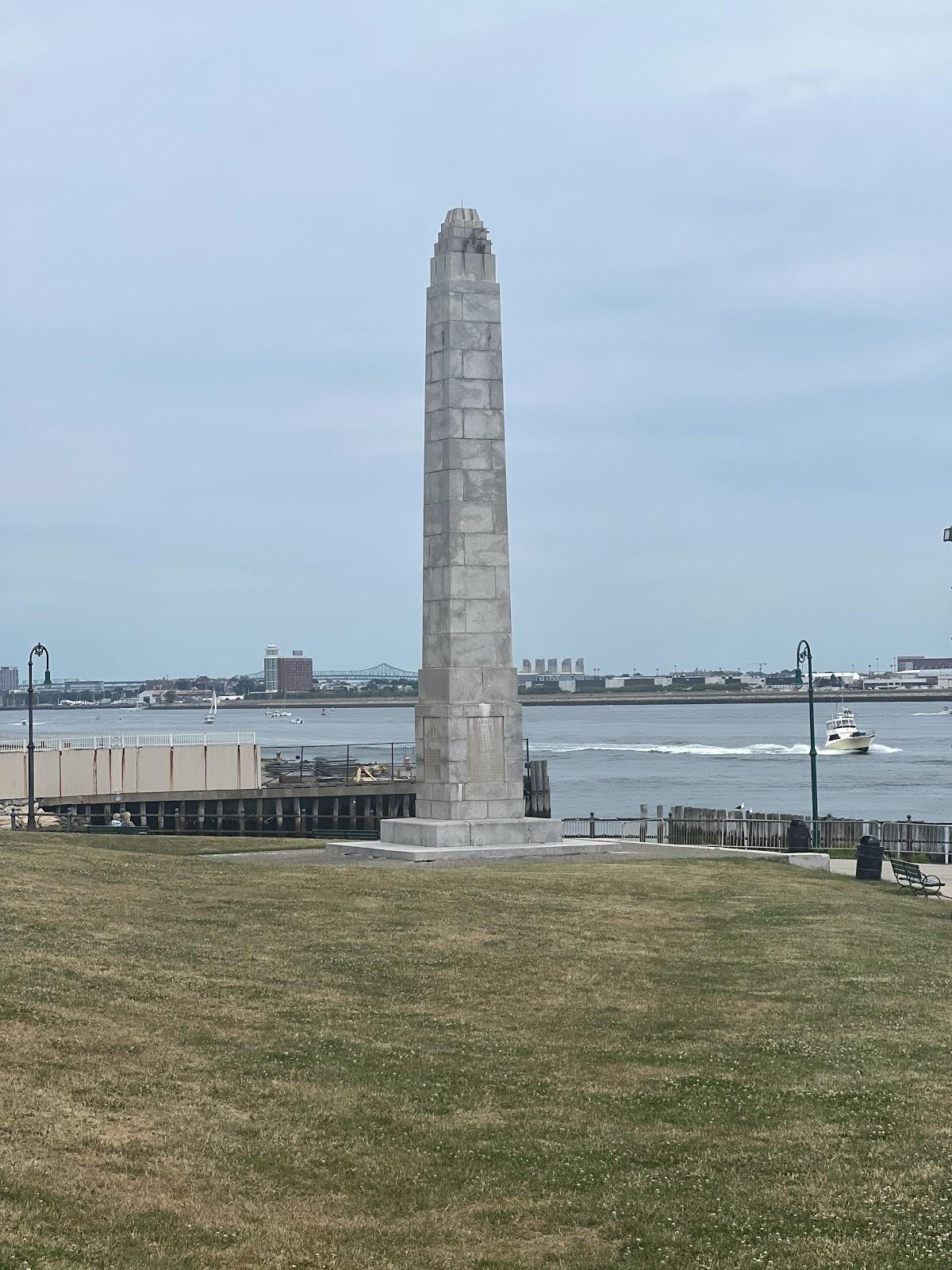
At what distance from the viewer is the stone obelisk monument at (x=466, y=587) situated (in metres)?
32.5

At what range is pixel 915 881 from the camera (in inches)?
1169

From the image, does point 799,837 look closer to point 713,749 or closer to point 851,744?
point 851,744

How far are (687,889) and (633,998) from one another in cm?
947

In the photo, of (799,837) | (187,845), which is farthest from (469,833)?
(799,837)

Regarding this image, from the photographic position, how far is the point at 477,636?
3269cm

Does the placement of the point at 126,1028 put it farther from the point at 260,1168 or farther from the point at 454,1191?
the point at 454,1191

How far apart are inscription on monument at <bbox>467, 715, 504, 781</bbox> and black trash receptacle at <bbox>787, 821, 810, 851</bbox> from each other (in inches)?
330

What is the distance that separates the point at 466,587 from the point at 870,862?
31.3 ft

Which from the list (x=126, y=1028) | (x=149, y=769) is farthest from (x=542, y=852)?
(x=149, y=769)

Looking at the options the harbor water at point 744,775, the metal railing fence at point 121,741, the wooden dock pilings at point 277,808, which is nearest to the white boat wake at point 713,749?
the harbor water at point 744,775

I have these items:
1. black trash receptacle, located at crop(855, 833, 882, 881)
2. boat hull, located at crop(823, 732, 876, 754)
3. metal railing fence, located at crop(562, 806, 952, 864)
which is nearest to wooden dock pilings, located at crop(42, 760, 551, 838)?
metal railing fence, located at crop(562, 806, 952, 864)

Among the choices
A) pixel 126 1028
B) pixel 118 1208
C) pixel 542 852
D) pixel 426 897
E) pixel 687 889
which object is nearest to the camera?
pixel 118 1208

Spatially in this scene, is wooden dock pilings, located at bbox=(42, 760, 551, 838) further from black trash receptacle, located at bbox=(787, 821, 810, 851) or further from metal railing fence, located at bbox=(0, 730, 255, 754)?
black trash receptacle, located at bbox=(787, 821, 810, 851)

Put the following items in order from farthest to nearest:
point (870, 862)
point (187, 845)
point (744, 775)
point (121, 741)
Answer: point (744, 775) < point (121, 741) < point (187, 845) < point (870, 862)
